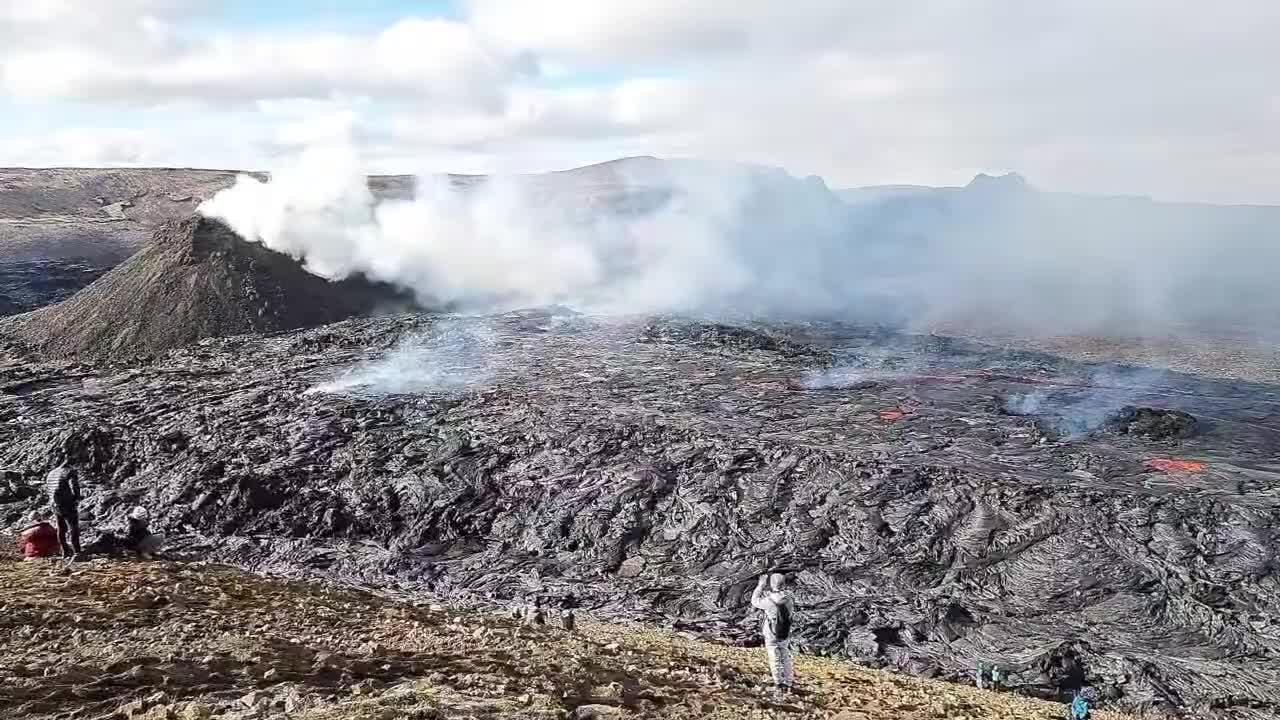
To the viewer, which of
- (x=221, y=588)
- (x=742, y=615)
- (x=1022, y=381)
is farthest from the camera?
(x=1022, y=381)

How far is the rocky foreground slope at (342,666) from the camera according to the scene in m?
9.04

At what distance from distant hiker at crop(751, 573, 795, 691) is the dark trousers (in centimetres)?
1162

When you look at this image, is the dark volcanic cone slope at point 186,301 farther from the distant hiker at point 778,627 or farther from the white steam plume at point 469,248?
the distant hiker at point 778,627

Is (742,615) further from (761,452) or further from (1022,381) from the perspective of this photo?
(1022,381)

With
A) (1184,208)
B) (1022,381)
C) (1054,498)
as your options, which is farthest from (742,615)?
(1184,208)

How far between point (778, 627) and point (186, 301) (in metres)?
37.1

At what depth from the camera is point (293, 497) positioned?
71.5 ft

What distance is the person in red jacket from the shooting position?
52.5ft

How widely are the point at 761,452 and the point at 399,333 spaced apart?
750 inches

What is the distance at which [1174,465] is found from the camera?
2120 centimetres

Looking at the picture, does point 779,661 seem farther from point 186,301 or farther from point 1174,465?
point 186,301

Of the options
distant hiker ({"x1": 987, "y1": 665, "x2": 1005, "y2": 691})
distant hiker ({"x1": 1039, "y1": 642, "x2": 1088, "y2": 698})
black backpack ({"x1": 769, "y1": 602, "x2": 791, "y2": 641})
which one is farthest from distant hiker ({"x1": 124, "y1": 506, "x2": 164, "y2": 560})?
distant hiker ({"x1": 1039, "y1": 642, "x2": 1088, "y2": 698})

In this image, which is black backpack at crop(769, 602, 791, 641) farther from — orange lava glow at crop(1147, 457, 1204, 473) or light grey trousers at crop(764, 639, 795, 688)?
orange lava glow at crop(1147, 457, 1204, 473)

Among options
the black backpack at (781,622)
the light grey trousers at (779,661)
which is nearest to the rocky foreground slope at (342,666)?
the light grey trousers at (779,661)
